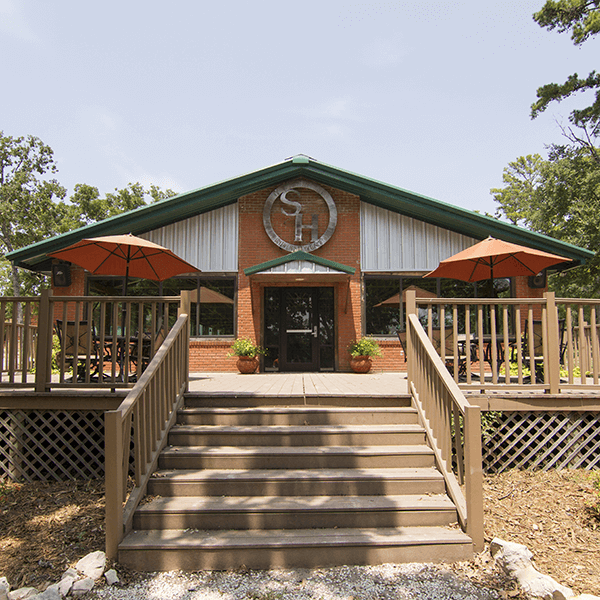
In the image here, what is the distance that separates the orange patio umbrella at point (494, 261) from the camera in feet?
21.7

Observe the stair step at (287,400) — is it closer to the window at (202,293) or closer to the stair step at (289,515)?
the stair step at (289,515)

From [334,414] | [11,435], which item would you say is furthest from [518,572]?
[11,435]

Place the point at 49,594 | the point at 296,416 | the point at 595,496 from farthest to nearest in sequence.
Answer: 1. the point at 296,416
2. the point at 595,496
3. the point at 49,594

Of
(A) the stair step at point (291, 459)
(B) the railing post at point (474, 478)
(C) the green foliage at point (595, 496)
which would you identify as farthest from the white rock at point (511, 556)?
(C) the green foliage at point (595, 496)

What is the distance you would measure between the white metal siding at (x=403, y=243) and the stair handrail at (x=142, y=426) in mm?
6016

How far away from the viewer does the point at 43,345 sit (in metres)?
4.88

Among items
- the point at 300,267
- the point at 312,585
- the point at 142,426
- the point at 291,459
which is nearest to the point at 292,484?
the point at 291,459

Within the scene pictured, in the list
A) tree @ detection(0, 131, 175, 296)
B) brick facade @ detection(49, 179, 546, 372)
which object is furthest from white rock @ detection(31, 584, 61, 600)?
tree @ detection(0, 131, 175, 296)

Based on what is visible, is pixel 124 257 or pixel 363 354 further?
pixel 363 354

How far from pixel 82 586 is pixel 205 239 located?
7975 millimetres

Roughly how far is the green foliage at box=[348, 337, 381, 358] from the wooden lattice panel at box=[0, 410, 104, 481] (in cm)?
558

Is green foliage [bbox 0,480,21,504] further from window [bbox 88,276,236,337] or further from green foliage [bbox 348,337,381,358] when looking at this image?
green foliage [bbox 348,337,381,358]

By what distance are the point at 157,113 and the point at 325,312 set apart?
18.7ft

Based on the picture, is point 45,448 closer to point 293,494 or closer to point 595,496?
point 293,494
